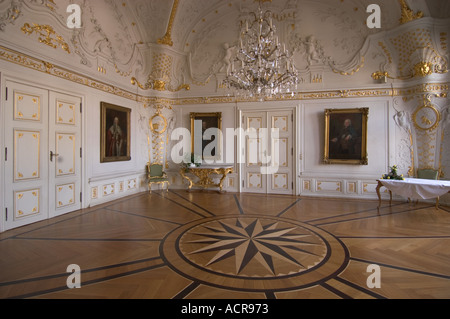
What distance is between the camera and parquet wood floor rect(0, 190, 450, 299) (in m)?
2.45

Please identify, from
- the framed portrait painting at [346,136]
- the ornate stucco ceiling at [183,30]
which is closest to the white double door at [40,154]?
the ornate stucco ceiling at [183,30]

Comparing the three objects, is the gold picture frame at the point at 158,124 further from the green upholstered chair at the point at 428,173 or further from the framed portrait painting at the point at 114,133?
the green upholstered chair at the point at 428,173

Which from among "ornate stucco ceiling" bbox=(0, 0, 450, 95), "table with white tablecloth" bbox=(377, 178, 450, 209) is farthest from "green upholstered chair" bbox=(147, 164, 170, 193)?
"table with white tablecloth" bbox=(377, 178, 450, 209)

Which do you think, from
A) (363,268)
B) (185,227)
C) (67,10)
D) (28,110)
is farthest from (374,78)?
(28,110)

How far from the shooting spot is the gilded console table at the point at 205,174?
771 cm

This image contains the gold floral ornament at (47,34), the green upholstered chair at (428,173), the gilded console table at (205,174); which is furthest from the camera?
the gilded console table at (205,174)

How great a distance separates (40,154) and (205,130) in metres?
4.72

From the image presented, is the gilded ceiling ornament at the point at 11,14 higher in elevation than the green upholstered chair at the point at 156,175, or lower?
higher

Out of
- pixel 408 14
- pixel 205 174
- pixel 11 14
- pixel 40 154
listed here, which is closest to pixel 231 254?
pixel 40 154

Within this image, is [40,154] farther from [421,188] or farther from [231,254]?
[421,188]

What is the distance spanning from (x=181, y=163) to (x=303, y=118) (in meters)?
4.41

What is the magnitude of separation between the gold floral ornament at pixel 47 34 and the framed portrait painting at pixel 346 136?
7.16 meters

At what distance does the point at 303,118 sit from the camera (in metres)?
7.61

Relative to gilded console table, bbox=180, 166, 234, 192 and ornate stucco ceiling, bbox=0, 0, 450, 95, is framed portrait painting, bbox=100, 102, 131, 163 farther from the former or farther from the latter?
gilded console table, bbox=180, 166, 234, 192
